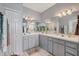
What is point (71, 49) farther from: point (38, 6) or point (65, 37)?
point (38, 6)

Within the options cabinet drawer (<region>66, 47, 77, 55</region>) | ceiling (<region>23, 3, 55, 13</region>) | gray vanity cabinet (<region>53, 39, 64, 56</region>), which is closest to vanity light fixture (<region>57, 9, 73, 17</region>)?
ceiling (<region>23, 3, 55, 13</region>)

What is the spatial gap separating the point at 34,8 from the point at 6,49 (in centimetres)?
90

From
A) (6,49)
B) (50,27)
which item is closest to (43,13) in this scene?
(50,27)

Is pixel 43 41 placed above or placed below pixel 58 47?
above

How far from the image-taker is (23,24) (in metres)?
1.98

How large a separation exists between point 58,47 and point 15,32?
2.77ft

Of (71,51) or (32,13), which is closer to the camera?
(71,51)

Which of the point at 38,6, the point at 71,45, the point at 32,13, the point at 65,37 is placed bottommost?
the point at 71,45

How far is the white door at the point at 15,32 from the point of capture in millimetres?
1966

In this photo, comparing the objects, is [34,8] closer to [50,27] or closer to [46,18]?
[46,18]

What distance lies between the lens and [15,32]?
6.57 feet

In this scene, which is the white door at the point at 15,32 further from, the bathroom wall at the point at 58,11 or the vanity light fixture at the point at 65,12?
the vanity light fixture at the point at 65,12

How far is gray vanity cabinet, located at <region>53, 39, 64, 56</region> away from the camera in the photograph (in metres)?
2.01

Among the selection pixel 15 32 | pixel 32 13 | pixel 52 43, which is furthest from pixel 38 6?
pixel 52 43
